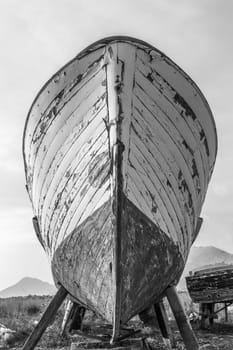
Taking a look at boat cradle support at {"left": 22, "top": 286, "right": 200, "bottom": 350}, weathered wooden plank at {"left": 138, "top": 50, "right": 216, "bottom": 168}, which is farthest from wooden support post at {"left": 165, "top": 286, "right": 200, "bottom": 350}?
weathered wooden plank at {"left": 138, "top": 50, "right": 216, "bottom": 168}

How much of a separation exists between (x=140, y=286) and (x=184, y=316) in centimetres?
87

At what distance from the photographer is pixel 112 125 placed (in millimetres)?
4344

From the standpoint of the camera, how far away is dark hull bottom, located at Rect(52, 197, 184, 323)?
4.48m

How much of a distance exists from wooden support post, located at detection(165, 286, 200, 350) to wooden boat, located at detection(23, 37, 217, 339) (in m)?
0.15

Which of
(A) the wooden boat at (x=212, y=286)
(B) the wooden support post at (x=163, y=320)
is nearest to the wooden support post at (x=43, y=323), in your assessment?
(B) the wooden support post at (x=163, y=320)

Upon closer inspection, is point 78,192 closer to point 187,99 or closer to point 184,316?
point 187,99

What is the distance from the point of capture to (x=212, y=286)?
33.9 ft

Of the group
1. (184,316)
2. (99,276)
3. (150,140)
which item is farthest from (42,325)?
(150,140)

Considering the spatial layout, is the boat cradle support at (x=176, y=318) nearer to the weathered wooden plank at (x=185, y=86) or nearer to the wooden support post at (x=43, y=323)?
the wooden support post at (x=43, y=323)

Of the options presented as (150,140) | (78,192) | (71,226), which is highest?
(150,140)

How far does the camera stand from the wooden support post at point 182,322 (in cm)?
503

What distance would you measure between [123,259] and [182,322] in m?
1.33

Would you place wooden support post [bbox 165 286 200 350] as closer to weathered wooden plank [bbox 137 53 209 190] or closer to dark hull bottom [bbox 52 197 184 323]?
dark hull bottom [bbox 52 197 184 323]

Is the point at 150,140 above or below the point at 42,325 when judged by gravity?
above
